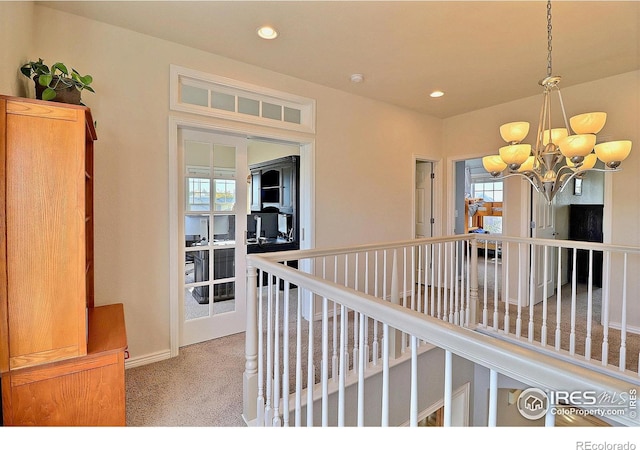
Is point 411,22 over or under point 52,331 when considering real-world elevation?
over

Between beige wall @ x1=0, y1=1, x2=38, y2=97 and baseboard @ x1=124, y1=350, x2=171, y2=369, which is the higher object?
beige wall @ x1=0, y1=1, x2=38, y2=97

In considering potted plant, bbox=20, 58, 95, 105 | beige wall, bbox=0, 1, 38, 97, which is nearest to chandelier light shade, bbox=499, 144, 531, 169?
potted plant, bbox=20, 58, 95, 105

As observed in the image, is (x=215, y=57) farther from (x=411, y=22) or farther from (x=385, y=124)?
(x=385, y=124)

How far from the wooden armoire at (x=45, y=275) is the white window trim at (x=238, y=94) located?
1.14m

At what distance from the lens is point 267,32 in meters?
2.37

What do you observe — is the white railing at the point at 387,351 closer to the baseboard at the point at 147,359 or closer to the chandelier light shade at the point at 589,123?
the baseboard at the point at 147,359

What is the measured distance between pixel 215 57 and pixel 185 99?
0.46 m

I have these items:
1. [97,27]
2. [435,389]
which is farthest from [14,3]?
[435,389]

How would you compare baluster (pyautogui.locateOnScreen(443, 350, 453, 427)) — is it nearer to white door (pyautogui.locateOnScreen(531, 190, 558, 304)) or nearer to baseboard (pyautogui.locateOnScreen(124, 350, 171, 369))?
baseboard (pyautogui.locateOnScreen(124, 350, 171, 369))

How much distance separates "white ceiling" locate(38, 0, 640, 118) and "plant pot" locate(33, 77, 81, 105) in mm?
825

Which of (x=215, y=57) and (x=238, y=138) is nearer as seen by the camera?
(x=215, y=57)

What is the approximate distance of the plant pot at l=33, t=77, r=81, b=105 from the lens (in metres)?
1.65

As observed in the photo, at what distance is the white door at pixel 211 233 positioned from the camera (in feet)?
9.00

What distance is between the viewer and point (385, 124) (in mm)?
3992
